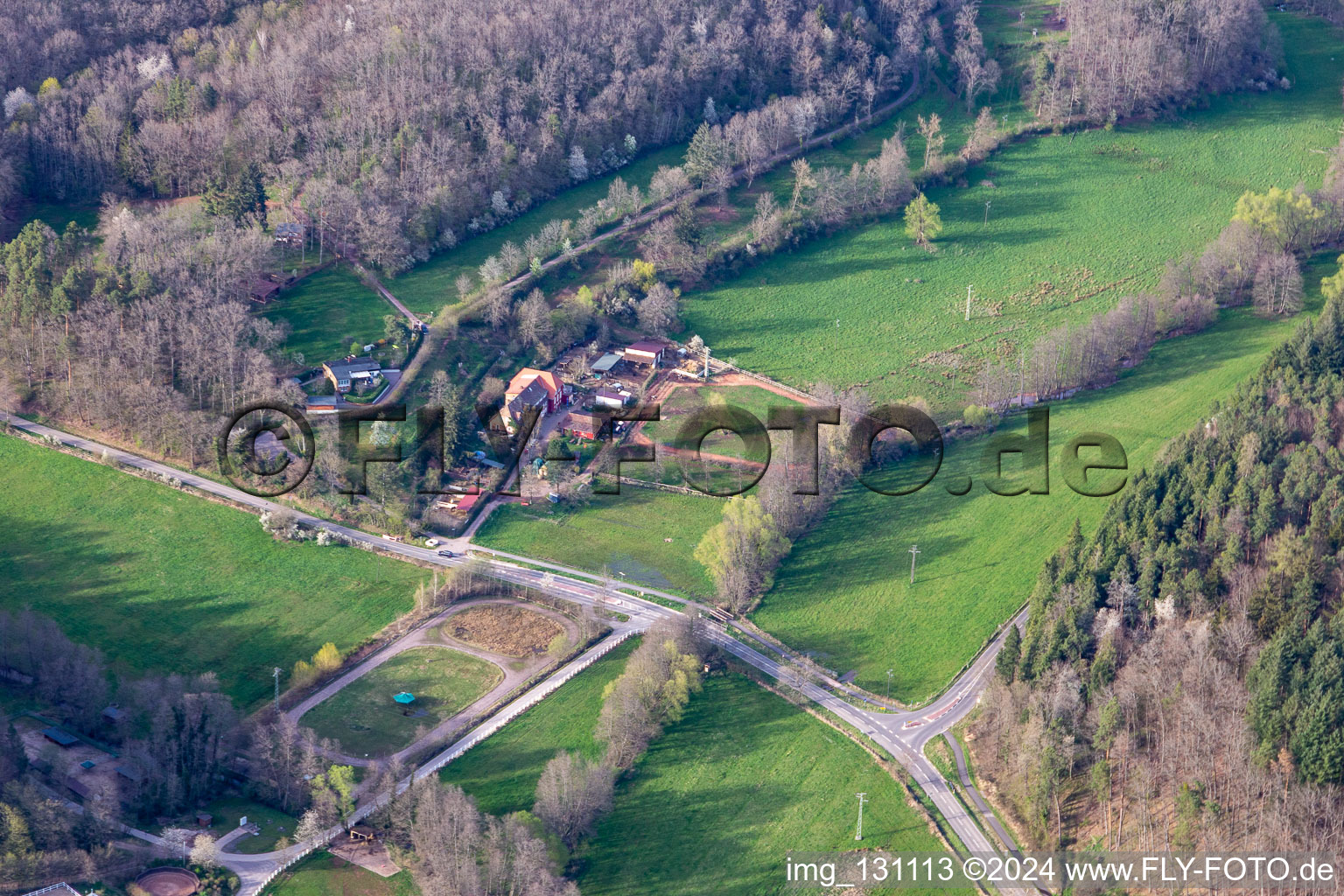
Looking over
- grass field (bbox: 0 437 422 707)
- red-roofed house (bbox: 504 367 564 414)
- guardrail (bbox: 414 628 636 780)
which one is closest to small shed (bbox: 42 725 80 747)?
grass field (bbox: 0 437 422 707)

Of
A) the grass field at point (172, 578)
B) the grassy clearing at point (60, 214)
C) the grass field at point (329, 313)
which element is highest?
the grassy clearing at point (60, 214)

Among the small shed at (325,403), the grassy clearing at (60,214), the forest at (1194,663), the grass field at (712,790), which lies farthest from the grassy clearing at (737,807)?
the grassy clearing at (60,214)

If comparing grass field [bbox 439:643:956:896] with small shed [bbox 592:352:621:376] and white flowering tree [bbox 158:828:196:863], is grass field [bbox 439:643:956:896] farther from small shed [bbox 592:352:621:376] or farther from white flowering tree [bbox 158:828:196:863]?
small shed [bbox 592:352:621:376]

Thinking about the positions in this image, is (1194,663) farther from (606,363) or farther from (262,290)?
(262,290)

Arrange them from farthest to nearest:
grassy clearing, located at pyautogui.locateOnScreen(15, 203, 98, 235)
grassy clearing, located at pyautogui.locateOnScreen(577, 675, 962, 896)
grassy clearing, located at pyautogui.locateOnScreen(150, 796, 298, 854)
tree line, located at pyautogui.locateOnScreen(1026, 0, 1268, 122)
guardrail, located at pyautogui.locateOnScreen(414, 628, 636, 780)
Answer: tree line, located at pyautogui.locateOnScreen(1026, 0, 1268, 122) < grassy clearing, located at pyautogui.locateOnScreen(15, 203, 98, 235) < guardrail, located at pyautogui.locateOnScreen(414, 628, 636, 780) < grassy clearing, located at pyautogui.locateOnScreen(577, 675, 962, 896) < grassy clearing, located at pyautogui.locateOnScreen(150, 796, 298, 854)

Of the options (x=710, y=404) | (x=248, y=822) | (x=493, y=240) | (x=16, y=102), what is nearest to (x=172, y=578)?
(x=248, y=822)

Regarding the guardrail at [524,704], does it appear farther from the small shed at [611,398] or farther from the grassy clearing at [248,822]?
the small shed at [611,398]
